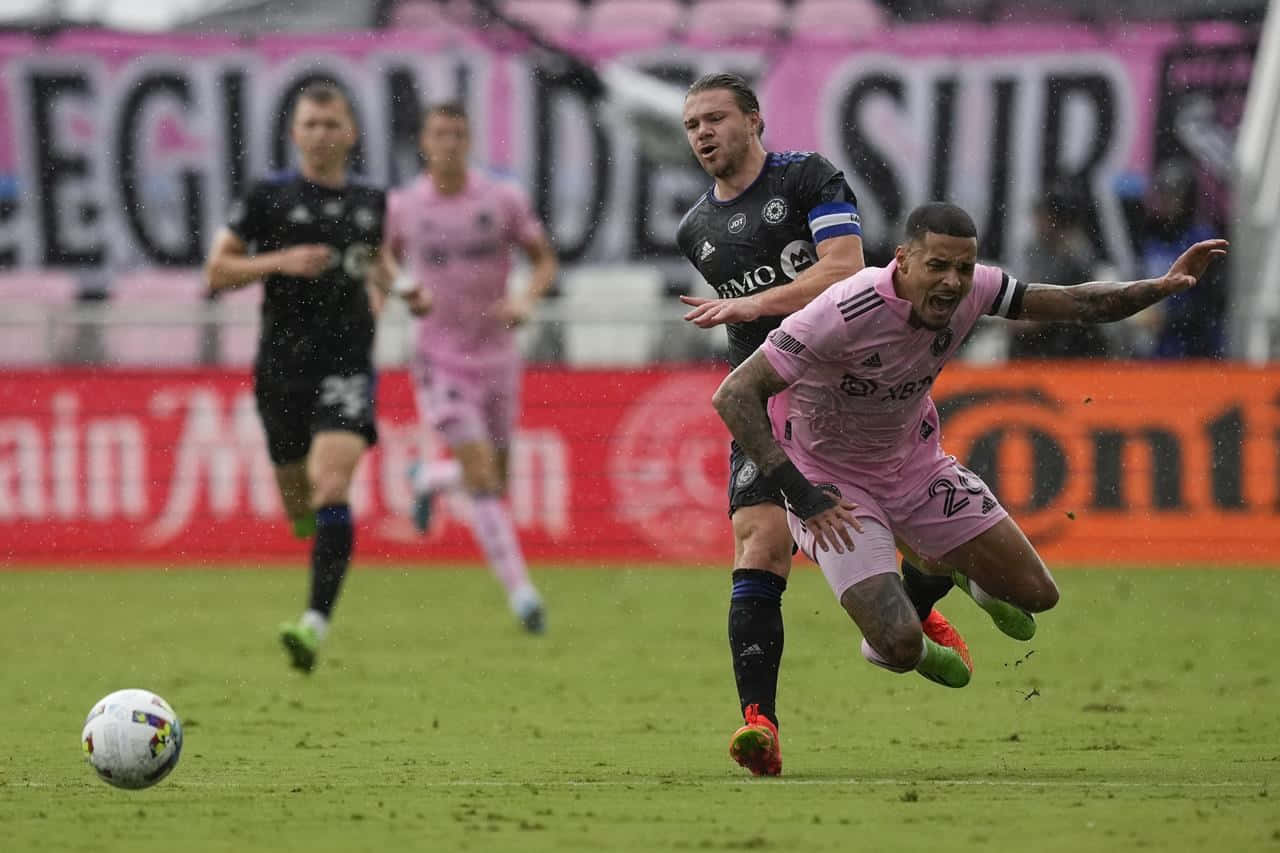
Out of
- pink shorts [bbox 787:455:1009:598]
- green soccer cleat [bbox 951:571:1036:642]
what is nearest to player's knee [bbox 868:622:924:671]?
pink shorts [bbox 787:455:1009:598]

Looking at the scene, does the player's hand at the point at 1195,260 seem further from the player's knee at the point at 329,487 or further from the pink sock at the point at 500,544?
the pink sock at the point at 500,544

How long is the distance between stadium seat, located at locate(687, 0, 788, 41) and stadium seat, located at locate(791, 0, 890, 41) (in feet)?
0.62

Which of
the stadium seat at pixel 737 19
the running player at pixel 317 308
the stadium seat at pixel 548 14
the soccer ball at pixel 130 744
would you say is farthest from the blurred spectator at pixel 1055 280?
the soccer ball at pixel 130 744

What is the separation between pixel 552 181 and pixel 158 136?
4126 millimetres

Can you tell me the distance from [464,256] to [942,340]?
292 inches

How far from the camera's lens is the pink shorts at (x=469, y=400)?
1363 centimetres

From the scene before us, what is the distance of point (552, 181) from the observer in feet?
71.9

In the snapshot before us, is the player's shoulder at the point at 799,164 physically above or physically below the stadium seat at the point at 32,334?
above

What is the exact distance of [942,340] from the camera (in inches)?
294

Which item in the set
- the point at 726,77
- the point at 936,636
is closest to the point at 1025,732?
the point at 936,636

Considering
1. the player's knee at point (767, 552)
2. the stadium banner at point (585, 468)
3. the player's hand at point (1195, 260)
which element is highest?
the player's hand at point (1195, 260)

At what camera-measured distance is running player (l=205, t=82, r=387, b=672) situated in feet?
36.1

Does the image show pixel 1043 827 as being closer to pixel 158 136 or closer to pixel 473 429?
pixel 473 429

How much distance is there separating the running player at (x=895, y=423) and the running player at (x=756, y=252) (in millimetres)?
193
